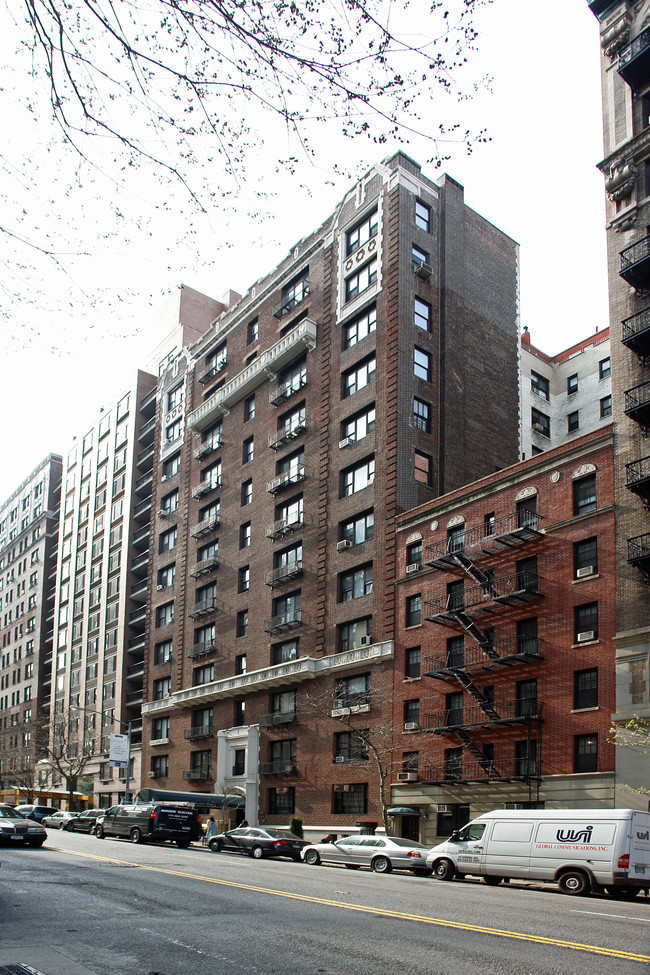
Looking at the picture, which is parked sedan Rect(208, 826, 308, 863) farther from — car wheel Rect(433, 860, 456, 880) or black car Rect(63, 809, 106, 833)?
black car Rect(63, 809, 106, 833)

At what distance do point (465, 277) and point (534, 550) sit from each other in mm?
21818

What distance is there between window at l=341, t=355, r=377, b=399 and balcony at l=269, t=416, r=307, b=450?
3642 mm

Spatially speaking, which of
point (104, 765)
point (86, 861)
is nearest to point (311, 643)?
point (86, 861)

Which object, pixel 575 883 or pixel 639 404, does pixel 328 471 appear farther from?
pixel 575 883

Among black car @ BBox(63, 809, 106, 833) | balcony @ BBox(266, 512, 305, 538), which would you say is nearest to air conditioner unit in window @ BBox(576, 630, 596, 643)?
balcony @ BBox(266, 512, 305, 538)

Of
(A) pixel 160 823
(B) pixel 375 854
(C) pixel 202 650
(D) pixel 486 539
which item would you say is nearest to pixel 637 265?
(D) pixel 486 539

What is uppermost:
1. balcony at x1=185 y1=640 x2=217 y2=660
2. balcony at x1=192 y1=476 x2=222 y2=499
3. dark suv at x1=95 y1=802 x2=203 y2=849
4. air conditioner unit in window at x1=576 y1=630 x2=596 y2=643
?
balcony at x1=192 y1=476 x2=222 y2=499

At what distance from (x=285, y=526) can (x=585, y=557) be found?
21.0 metres

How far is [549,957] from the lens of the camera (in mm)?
11047

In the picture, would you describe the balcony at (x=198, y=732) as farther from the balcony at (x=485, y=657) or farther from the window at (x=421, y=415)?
the window at (x=421, y=415)

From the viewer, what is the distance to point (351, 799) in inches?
1724

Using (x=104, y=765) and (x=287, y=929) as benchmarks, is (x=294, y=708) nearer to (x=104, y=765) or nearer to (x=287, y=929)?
(x=104, y=765)

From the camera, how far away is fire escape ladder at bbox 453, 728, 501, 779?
36.4 meters

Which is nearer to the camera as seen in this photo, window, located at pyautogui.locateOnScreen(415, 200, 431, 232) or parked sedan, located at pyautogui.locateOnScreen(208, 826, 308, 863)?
parked sedan, located at pyautogui.locateOnScreen(208, 826, 308, 863)
